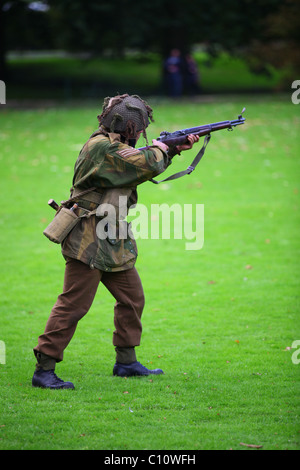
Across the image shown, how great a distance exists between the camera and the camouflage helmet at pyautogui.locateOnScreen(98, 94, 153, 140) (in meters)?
5.19

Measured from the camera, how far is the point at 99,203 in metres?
5.24

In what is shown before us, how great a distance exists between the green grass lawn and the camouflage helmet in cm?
214

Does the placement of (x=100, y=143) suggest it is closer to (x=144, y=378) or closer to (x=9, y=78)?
(x=144, y=378)

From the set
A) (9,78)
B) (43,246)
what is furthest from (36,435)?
(9,78)

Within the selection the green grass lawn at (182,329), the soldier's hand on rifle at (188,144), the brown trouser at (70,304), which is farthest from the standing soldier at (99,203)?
the green grass lawn at (182,329)

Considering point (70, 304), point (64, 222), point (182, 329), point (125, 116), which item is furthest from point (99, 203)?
point (182, 329)

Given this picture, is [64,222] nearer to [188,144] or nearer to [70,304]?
[70,304]

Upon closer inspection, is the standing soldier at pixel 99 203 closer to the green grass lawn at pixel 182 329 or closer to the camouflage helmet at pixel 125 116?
the camouflage helmet at pixel 125 116

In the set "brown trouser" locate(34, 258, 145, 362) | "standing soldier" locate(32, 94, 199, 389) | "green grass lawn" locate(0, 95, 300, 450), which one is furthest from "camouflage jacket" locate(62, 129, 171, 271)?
"green grass lawn" locate(0, 95, 300, 450)

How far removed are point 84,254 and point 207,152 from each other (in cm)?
1421

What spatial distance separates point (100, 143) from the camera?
5.10 meters

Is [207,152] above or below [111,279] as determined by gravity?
above

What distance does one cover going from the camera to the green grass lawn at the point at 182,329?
4.67 metres

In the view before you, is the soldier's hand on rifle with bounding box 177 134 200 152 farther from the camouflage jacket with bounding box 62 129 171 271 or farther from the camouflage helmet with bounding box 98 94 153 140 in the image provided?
the camouflage helmet with bounding box 98 94 153 140
